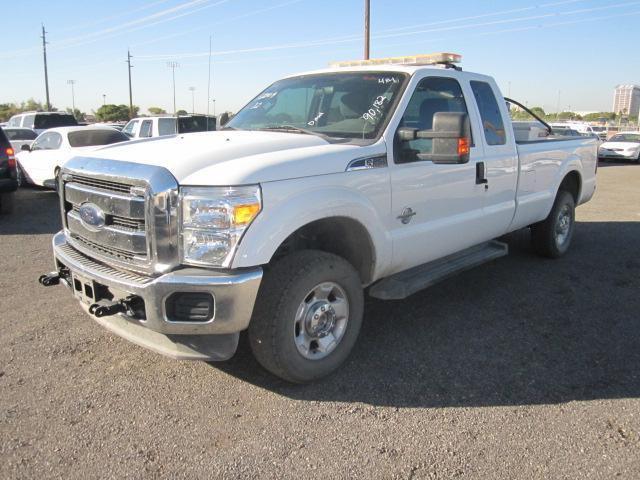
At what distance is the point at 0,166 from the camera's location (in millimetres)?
8922

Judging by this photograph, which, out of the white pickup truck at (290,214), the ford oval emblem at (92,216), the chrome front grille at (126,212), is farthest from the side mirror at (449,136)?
the ford oval emblem at (92,216)

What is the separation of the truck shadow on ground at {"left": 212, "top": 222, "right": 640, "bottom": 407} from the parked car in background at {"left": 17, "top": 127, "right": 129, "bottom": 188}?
26.8ft

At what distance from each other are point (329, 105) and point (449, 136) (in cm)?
121

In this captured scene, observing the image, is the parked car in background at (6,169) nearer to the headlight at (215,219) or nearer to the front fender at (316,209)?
the headlight at (215,219)

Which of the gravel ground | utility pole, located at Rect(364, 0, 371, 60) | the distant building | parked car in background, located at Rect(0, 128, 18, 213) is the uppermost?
the distant building

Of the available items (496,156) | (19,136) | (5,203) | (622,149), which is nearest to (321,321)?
(496,156)

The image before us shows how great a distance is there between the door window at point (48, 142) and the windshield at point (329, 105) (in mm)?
7824

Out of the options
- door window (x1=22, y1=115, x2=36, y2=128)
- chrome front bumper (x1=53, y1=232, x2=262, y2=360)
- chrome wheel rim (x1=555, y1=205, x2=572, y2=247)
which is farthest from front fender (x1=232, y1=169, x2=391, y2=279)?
A: door window (x1=22, y1=115, x2=36, y2=128)

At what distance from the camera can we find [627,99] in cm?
12606

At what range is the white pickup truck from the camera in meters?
2.96

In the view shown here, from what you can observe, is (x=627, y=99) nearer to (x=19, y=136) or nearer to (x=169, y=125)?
(x=169, y=125)

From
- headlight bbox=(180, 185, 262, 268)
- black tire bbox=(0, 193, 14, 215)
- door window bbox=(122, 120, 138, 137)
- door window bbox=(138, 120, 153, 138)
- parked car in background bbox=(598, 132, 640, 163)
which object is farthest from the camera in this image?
parked car in background bbox=(598, 132, 640, 163)

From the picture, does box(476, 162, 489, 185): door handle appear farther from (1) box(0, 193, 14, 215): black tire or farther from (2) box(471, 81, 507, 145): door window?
(1) box(0, 193, 14, 215): black tire

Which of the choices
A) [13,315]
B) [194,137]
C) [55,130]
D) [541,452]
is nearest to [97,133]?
[55,130]
